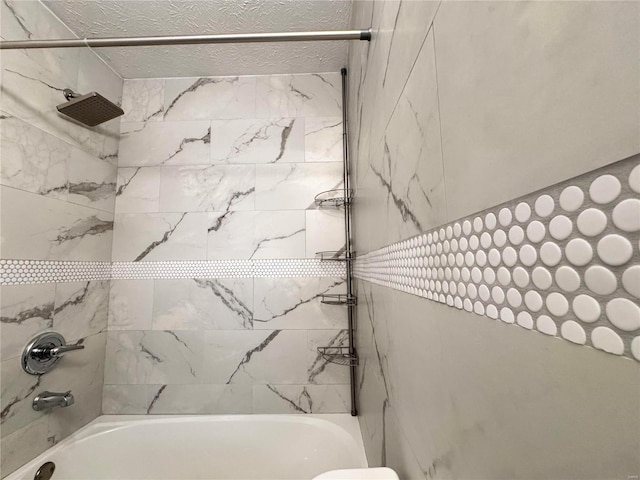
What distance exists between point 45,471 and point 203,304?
2.79 feet

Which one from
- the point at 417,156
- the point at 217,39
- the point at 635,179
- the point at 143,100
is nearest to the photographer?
the point at 635,179

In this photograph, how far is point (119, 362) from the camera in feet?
4.95

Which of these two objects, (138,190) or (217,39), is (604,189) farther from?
(138,190)

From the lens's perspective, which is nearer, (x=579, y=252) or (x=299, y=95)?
(x=579, y=252)

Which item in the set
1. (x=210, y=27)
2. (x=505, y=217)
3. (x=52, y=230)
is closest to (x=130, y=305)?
(x=52, y=230)

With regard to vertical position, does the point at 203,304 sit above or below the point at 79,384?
above

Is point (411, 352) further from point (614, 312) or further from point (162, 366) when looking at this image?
point (162, 366)

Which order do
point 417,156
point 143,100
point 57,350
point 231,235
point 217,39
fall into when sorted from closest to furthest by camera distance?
point 417,156
point 217,39
point 57,350
point 231,235
point 143,100

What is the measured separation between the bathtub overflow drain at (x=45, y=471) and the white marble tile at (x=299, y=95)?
1903mm

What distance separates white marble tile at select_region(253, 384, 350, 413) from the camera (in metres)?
1.47

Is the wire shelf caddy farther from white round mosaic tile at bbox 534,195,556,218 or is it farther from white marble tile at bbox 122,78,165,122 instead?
white marble tile at bbox 122,78,165,122

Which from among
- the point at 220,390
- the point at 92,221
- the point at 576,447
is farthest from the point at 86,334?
the point at 576,447

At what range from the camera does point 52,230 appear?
1231 millimetres

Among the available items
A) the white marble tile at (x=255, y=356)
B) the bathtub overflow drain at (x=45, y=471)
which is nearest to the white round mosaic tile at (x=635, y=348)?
the white marble tile at (x=255, y=356)
